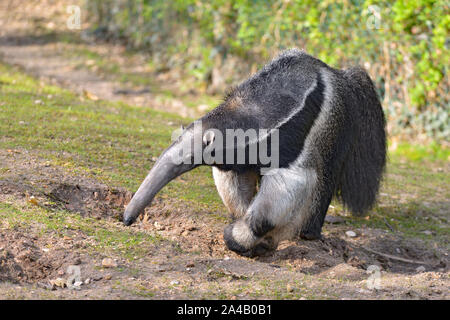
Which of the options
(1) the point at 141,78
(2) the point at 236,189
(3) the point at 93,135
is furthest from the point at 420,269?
(1) the point at 141,78

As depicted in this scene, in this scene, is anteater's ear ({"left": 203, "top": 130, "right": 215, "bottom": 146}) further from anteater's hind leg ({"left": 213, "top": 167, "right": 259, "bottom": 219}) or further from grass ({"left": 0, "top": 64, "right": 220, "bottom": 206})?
grass ({"left": 0, "top": 64, "right": 220, "bottom": 206})

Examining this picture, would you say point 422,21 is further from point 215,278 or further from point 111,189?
point 215,278

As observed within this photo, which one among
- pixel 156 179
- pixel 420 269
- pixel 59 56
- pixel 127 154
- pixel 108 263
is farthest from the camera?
pixel 59 56

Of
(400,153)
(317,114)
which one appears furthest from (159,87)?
(317,114)

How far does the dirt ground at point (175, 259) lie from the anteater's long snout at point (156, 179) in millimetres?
288

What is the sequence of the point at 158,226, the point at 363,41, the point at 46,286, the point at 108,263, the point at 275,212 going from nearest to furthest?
the point at 46,286 < the point at 108,263 < the point at 275,212 < the point at 158,226 < the point at 363,41

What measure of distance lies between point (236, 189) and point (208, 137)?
0.78m

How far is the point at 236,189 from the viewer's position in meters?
4.74

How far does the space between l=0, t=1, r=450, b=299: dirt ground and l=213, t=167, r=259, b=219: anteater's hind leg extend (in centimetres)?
26

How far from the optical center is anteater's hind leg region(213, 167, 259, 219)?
4.71m

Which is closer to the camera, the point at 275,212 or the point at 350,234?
the point at 275,212

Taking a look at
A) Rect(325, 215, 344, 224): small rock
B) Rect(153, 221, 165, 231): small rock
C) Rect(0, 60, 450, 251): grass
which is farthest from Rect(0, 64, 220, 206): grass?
Rect(325, 215, 344, 224): small rock

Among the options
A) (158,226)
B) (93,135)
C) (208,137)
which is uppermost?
(208,137)

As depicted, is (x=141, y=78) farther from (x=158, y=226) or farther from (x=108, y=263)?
(x=108, y=263)
